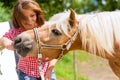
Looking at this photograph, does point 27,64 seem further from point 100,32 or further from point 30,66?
point 100,32

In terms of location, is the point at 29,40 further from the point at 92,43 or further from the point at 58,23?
the point at 92,43

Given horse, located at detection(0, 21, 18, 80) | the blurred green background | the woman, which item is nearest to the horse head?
the woman

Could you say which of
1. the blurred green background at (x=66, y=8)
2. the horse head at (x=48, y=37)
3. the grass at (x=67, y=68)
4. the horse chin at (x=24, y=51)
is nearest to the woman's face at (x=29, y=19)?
the horse head at (x=48, y=37)

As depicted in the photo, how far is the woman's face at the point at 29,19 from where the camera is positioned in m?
3.49

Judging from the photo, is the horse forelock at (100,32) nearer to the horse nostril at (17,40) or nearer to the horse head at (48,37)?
the horse head at (48,37)

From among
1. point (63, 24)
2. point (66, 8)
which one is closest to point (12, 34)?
point (63, 24)

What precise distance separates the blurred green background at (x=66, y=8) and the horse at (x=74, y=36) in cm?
413

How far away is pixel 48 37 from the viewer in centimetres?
327

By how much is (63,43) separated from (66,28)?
0.44 ft

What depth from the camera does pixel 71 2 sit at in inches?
472

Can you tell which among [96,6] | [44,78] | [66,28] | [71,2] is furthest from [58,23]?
[96,6]

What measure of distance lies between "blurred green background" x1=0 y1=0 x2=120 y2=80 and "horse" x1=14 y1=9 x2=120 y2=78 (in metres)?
4.13

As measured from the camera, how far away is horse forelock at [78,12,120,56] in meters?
3.21

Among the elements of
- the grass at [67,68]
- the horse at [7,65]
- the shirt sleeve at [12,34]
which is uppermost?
the shirt sleeve at [12,34]
